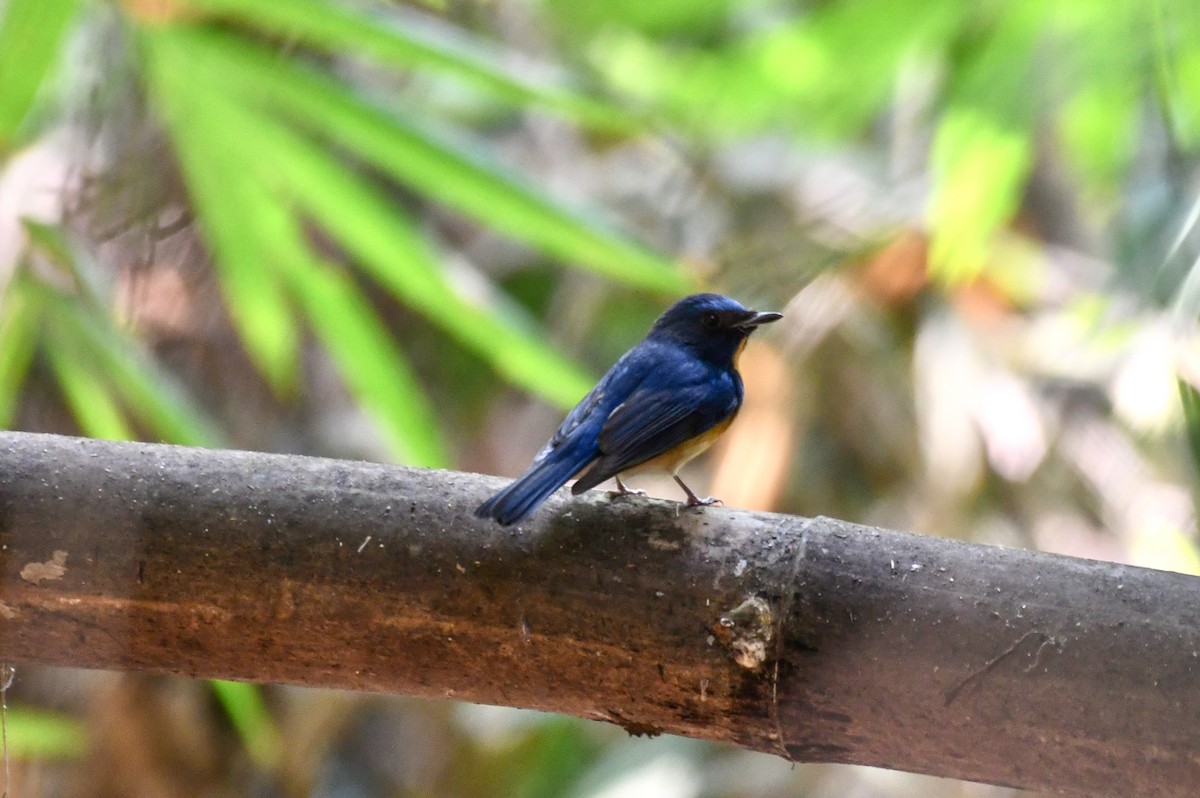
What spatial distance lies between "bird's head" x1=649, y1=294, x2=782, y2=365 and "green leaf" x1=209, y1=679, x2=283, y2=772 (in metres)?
1.89

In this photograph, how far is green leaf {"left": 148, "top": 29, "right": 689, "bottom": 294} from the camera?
3311 mm

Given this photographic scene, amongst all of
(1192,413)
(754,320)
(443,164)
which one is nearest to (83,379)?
(443,164)

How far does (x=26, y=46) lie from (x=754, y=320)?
71.6 inches

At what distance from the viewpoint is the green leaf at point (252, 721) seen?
4012 millimetres

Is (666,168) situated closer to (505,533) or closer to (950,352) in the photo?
(950,352)

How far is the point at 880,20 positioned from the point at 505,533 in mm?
2277

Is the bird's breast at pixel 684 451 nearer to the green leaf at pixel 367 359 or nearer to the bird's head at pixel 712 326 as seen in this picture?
the bird's head at pixel 712 326

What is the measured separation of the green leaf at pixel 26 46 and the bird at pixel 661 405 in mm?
1412

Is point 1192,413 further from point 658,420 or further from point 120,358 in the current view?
point 120,358

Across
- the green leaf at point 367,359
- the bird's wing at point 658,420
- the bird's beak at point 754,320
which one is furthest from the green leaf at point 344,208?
the bird's wing at point 658,420

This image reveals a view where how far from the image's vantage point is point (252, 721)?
4.27 metres

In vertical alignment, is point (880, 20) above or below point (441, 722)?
above

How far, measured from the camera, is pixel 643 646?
1857 mm

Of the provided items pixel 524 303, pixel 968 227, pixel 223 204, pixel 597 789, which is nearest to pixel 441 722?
pixel 597 789
